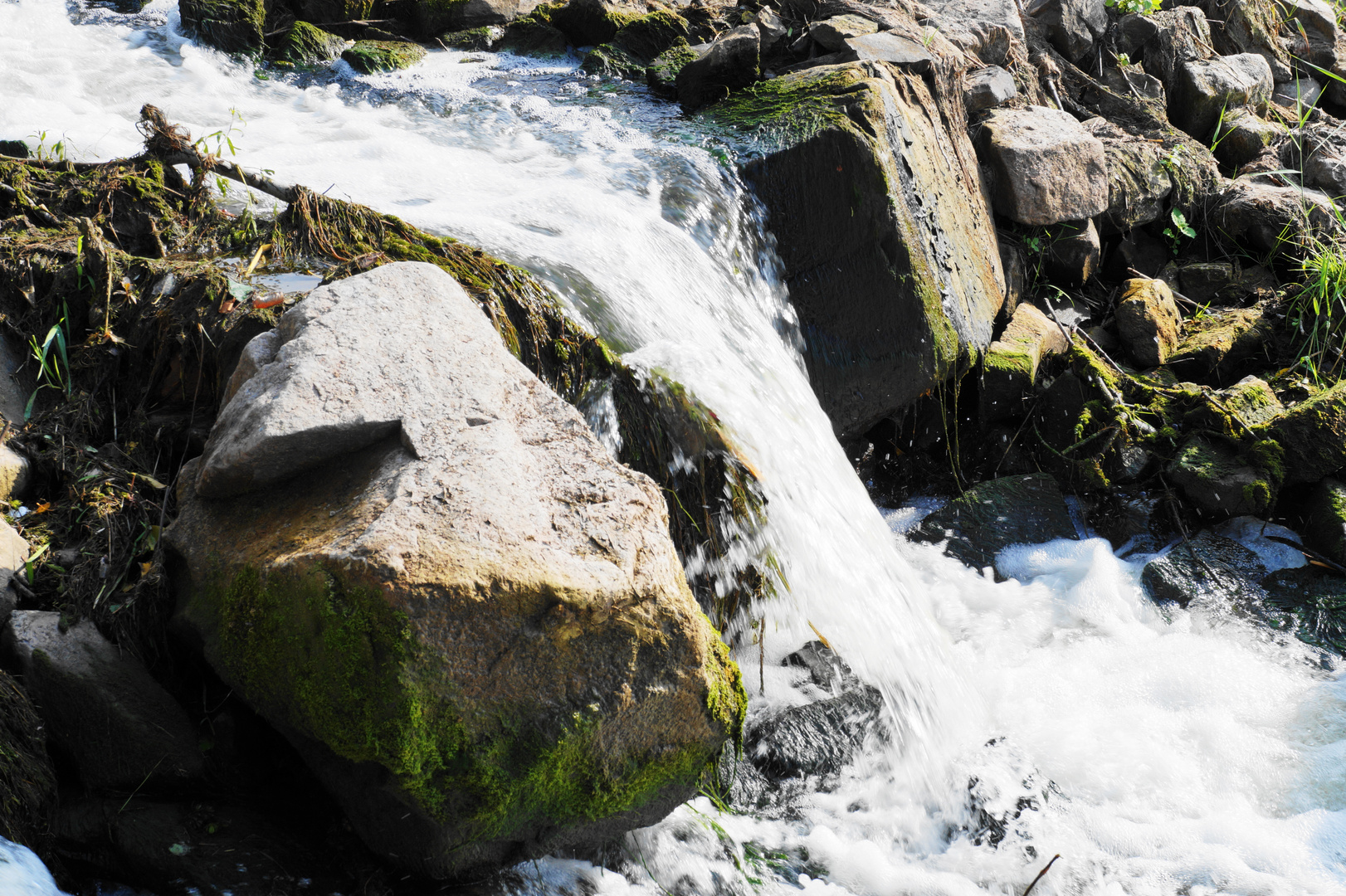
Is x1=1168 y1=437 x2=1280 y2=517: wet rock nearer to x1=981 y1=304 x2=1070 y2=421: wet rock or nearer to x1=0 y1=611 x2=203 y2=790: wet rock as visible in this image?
x1=981 y1=304 x2=1070 y2=421: wet rock

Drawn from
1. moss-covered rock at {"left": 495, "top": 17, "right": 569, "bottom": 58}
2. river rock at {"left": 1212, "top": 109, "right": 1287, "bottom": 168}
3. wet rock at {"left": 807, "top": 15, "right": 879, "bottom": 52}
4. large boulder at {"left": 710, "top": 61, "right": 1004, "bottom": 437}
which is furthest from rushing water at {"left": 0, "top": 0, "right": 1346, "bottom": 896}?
river rock at {"left": 1212, "top": 109, "right": 1287, "bottom": 168}

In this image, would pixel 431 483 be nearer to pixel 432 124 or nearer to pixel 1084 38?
pixel 432 124

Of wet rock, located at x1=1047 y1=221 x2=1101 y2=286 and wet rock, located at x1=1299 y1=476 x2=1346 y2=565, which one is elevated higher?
wet rock, located at x1=1047 y1=221 x2=1101 y2=286

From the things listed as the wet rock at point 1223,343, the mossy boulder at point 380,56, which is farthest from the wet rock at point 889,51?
the mossy boulder at point 380,56

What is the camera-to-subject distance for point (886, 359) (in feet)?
15.4

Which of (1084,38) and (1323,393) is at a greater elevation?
(1084,38)

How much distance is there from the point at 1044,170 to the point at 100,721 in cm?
557

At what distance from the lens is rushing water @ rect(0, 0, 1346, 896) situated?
295 cm

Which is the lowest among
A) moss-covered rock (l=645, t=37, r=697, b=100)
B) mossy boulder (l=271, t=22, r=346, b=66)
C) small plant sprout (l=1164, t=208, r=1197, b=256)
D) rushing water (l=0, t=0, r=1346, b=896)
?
rushing water (l=0, t=0, r=1346, b=896)

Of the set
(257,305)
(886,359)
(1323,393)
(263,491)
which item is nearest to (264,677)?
(263,491)

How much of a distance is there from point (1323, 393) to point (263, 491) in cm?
515

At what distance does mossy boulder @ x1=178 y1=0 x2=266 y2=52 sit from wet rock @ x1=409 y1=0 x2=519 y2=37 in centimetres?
121

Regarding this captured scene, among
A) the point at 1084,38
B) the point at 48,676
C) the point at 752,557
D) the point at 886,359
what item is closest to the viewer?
the point at 48,676

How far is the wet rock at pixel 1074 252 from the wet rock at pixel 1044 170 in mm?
92
